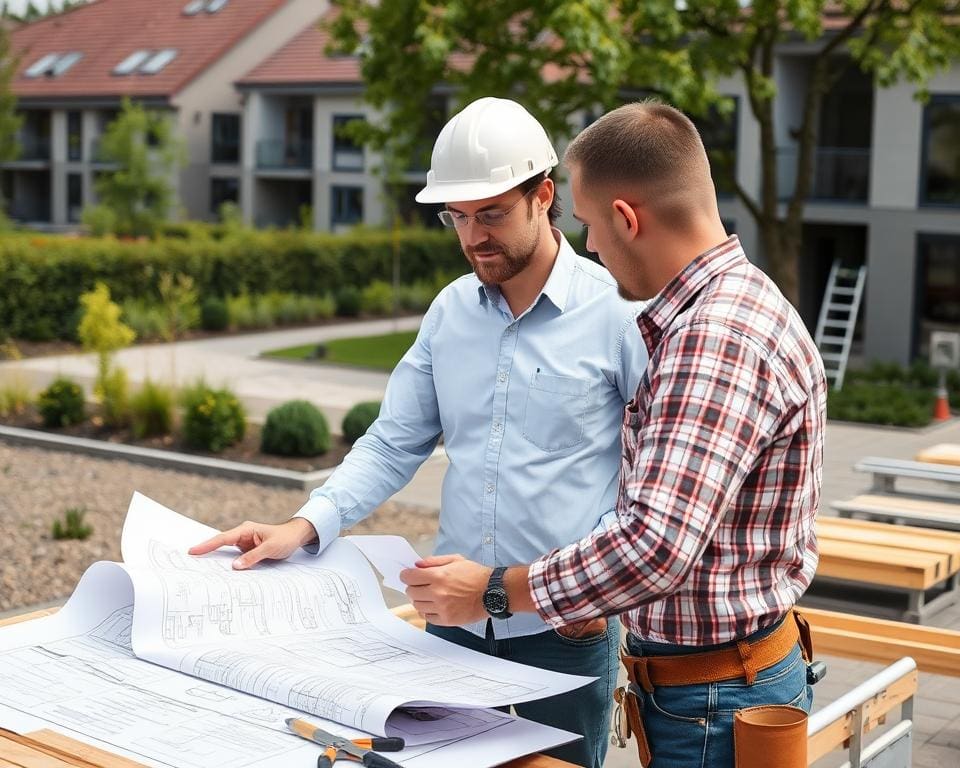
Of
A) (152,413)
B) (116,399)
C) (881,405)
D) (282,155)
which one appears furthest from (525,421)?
(282,155)

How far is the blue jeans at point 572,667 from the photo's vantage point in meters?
2.84

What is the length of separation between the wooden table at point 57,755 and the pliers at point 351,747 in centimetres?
21

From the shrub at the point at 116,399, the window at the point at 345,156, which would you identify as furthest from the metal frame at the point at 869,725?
the window at the point at 345,156

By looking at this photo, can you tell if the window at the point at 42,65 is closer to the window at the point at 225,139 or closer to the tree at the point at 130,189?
the window at the point at 225,139

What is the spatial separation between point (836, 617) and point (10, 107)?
40.6m

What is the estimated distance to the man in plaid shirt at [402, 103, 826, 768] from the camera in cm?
201

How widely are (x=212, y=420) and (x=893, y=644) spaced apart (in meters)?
8.27

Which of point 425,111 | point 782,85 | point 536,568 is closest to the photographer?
point 536,568

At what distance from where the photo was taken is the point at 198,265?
2441 cm

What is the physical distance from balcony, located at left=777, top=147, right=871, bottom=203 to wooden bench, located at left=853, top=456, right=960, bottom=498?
1393cm

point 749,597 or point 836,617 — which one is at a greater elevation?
point 749,597

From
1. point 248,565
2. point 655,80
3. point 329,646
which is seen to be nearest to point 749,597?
point 329,646

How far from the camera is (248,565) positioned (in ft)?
9.18

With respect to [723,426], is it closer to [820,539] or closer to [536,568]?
[536,568]
